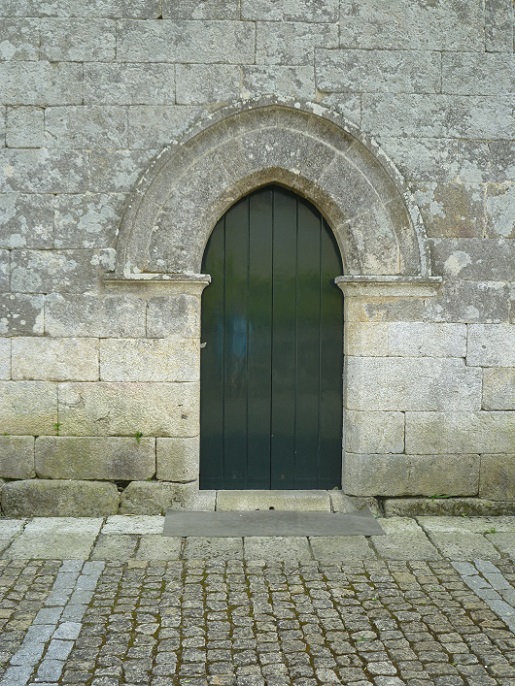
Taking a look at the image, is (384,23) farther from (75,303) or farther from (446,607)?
(446,607)

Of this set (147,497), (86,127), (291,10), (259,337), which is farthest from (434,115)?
(147,497)

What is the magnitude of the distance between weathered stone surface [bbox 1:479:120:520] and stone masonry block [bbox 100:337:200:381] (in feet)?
2.56

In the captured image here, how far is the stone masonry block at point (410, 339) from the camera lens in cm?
477

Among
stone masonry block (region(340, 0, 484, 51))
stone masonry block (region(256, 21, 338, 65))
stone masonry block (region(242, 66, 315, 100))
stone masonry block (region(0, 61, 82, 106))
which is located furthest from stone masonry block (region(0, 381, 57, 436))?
stone masonry block (region(340, 0, 484, 51))

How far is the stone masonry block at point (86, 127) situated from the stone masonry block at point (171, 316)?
1.09 meters

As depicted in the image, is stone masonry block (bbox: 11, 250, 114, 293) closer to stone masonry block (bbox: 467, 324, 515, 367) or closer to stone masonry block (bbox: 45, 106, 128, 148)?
stone masonry block (bbox: 45, 106, 128, 148)

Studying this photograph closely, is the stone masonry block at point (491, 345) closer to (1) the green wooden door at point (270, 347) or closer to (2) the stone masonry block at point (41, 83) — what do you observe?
(1) the green wooden door at point (270, 347)

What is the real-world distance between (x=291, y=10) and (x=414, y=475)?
3314 mm

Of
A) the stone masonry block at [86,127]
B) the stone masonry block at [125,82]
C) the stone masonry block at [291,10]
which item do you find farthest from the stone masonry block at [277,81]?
the stone masonry block at [86,127]

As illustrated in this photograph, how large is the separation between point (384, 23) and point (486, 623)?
380 centimetres

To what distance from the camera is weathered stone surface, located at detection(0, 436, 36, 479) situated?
4.70 meters

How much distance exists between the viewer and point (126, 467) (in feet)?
15.5

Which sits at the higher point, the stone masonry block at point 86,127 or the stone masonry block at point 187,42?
the stone masonry block at point 187,42

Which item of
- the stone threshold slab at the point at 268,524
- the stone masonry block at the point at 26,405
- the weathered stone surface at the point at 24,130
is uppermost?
the weathered stone surface at the point at 24,130
